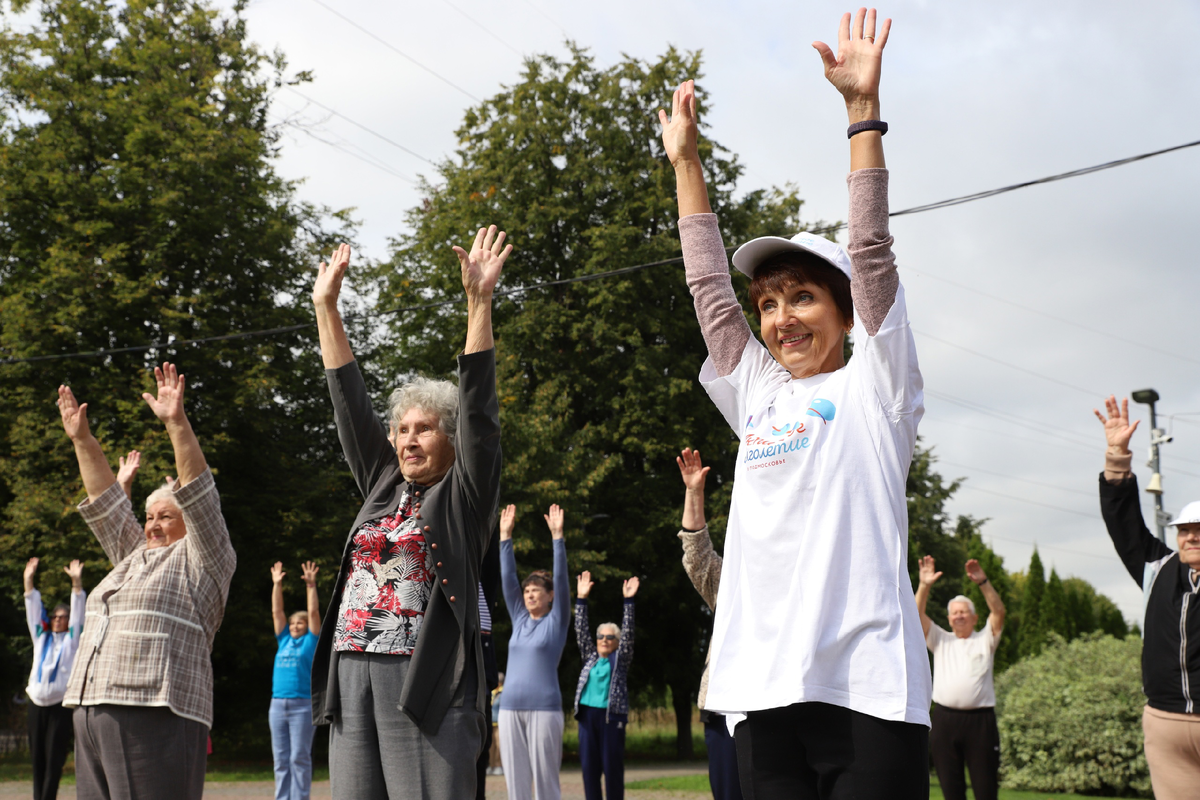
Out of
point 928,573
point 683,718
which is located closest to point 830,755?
point 928,573

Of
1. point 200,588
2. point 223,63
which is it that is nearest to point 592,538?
point 223,63

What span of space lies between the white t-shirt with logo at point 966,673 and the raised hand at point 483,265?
6533 mm

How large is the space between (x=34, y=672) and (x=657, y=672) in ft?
53.3

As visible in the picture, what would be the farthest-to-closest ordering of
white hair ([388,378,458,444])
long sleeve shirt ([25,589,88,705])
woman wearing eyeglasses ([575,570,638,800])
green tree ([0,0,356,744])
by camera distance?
green tree ([0,0,356,744]) → long sleeve shirt ([25,589,88,705]) → woman wearing eyeglasses ([575,570,638,800]) → white hair ([388,378,458,444])

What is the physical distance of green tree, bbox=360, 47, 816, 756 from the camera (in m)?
24.2

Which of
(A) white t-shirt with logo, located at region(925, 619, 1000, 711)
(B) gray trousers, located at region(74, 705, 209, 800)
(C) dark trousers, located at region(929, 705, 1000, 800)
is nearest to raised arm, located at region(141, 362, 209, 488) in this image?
(B) gray trousers, located at region(74, 705, 209, 800)

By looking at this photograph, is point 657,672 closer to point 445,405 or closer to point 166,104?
point 166,104

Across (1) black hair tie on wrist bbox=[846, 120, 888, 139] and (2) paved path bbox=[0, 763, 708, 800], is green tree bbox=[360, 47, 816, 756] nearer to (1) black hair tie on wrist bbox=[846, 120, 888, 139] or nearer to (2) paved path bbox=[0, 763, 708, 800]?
(2) paved path bbox=[0, 763, 708, 800]

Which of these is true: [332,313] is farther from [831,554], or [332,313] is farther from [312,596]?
[312,596]

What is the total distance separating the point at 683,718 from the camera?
2597 centimetres

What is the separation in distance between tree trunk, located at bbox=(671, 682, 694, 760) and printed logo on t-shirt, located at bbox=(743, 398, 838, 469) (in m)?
24.0

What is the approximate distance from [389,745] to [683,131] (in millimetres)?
2098

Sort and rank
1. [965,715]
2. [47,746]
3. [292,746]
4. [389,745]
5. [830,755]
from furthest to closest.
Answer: [47,746]
[292,746]
[965,715]
[389,745]
[830,755]

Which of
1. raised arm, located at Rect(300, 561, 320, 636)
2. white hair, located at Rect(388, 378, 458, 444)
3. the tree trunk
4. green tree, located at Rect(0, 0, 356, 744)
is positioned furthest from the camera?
the tree trunk
